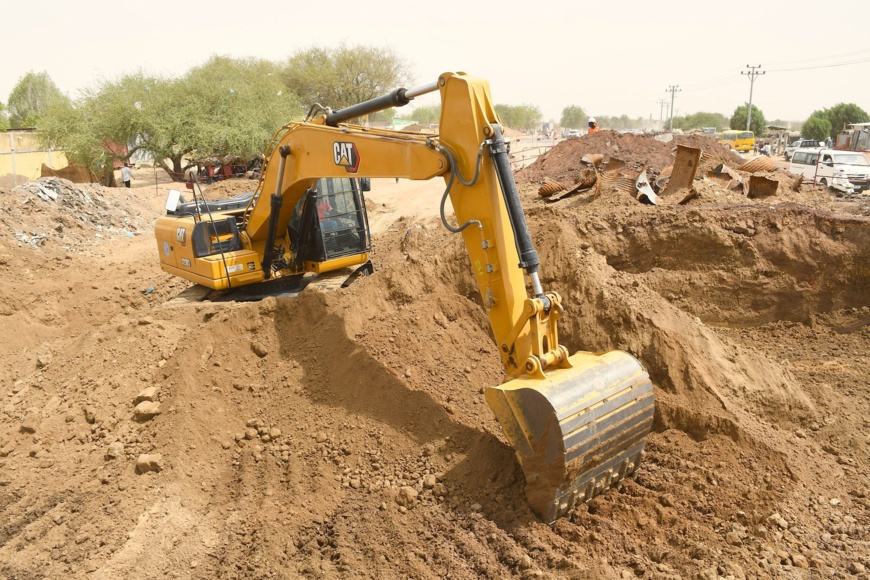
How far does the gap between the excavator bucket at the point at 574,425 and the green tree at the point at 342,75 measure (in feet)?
133

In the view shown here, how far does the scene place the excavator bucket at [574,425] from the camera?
430 centimetres

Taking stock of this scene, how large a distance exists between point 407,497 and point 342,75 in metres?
42.1

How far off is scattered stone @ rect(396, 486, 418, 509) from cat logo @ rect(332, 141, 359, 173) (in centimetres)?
299

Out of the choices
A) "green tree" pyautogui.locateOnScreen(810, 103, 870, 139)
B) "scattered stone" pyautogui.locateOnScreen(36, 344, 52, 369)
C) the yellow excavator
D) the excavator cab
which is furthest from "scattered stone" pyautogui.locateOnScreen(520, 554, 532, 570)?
"green tree" pyautogui.locateOnScreen(810, 103, 870, 139)

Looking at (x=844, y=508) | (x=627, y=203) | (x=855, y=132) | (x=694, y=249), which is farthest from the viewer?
(x=855, y=132)

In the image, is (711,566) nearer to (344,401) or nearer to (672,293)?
(344,401)

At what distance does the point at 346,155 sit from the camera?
6.19 meters

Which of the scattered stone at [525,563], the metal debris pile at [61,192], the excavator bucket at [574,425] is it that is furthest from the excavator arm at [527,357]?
the metal debris pile at [61,192]

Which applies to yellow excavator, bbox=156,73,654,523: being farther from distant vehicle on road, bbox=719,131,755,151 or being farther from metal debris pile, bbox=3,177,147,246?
distant vehicle on road, bbox=719,131,755,151

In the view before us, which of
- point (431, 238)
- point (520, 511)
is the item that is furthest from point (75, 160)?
point (520, 511)

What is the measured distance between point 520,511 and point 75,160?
94.1 feet

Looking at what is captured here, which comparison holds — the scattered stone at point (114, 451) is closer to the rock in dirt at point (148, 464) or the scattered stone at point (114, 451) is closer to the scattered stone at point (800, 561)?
the rock in dirt at point (148, 464)

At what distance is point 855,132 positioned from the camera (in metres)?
36.5

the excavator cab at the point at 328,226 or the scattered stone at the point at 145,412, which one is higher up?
the excavator cab at the point at 328,226
